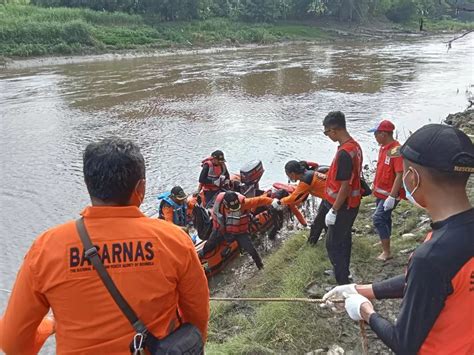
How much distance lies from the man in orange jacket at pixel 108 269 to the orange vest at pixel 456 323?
0.99 metres

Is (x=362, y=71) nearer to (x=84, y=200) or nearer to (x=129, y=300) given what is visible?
(x=84, y=200)

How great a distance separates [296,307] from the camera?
15.3ft

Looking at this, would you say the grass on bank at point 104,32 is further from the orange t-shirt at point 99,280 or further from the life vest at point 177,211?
the orange t-shirt at point 99,280

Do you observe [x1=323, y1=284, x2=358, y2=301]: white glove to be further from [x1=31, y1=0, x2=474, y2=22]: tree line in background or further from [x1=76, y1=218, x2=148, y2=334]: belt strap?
[x1=31, y1=0, x2=474, y2=22]: tree line in background

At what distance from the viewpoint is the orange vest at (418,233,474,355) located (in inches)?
71.5

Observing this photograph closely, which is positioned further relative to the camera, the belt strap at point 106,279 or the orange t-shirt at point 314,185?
the orange t-shirt at point 314,185

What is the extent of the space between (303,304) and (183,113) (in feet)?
49.6

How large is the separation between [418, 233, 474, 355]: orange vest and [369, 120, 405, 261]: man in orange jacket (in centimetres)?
354

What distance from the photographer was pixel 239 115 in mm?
18719

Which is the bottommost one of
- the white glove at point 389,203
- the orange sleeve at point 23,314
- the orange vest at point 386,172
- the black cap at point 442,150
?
the white glove at point 389,203

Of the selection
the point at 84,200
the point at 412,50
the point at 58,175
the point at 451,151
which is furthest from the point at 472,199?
the point at 412,50

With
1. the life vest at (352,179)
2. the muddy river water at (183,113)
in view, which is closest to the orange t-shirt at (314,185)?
the life vest at (352,179)

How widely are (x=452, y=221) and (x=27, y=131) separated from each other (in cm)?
1684

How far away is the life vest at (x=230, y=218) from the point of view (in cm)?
655
